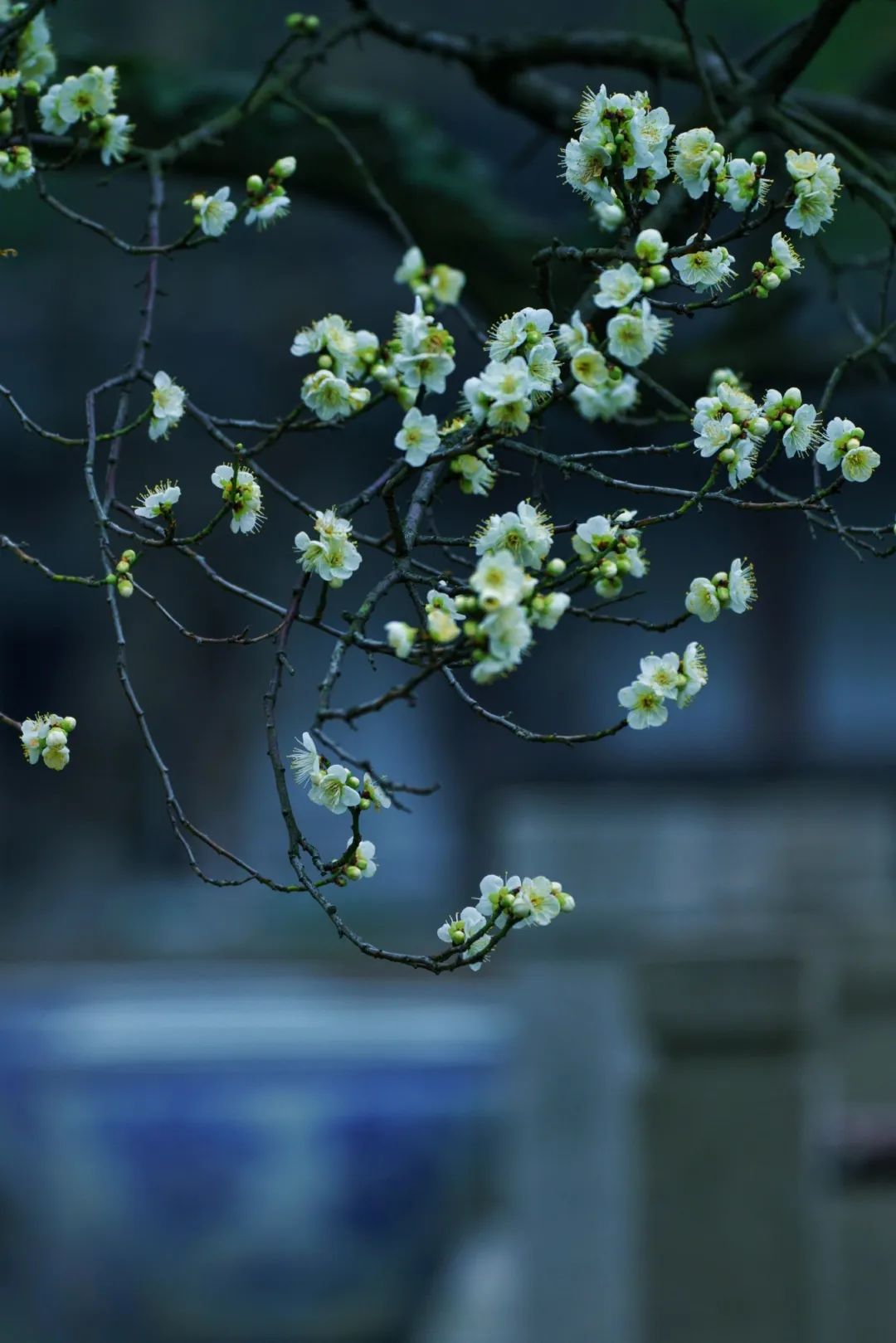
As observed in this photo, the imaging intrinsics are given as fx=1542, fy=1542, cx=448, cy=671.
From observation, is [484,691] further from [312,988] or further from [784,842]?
[784,842]

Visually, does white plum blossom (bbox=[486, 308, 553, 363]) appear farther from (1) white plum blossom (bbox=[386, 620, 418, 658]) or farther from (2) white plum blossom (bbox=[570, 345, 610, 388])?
(1) white plum blossom (bbox=[386, 620, 418, 658])

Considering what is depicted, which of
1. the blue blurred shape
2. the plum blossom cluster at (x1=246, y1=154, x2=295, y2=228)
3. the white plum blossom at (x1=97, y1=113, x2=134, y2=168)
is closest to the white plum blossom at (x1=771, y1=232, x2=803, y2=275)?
the plum blossom cluster at (x1=246, y1=154, x2=295, y2=228)

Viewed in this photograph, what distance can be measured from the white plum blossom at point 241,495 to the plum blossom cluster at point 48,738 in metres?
0.17

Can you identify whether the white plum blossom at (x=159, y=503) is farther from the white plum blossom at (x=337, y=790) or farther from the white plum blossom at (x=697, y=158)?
the white plum blossom at (x=697, y=158)

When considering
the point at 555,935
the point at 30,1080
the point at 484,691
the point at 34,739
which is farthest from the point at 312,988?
the point at 34,739

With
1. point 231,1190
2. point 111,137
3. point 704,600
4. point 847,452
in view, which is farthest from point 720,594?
point 231,1190

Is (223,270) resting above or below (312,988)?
above

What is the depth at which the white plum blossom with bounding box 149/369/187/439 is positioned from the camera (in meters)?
1.05

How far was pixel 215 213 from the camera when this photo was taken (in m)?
1.16

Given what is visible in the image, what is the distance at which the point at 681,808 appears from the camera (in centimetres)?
207

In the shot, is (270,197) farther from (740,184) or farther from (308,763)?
(308,763)

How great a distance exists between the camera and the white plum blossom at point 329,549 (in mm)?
954

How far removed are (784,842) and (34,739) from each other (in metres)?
1.32

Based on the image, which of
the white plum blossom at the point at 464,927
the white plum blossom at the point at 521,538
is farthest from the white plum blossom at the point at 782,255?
the white plum blossom at the point at 464,927
